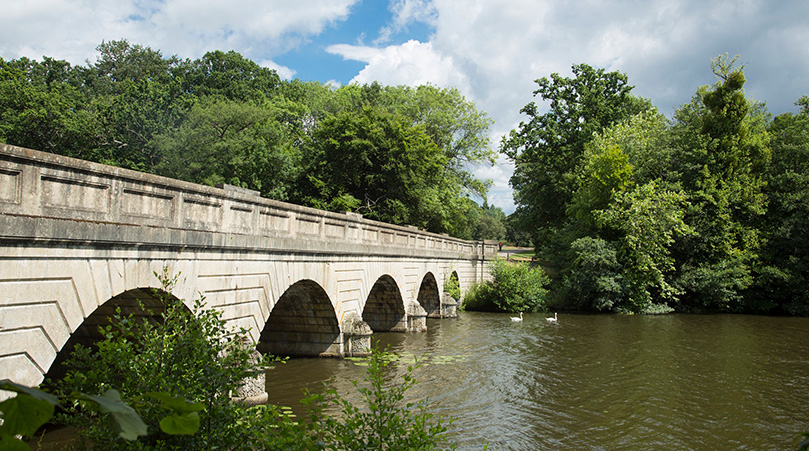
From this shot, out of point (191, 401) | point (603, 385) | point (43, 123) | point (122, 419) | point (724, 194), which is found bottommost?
point (603, 385)

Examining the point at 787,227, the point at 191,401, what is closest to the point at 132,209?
the point at 191,401

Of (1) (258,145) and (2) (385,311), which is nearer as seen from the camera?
(2) (385,311)

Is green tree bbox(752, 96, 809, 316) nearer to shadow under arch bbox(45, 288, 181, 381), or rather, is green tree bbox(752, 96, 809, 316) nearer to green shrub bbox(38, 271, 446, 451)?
shadow under arch bbox(45, 288, 181, 381)

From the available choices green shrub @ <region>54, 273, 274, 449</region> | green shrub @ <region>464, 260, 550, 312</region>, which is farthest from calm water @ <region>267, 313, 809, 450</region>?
green shrub @ <region>464, 260, 550, 312</region>

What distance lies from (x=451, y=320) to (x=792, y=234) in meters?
17.9

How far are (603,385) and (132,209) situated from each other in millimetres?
10759

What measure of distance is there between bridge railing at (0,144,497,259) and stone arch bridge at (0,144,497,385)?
0.04 ft

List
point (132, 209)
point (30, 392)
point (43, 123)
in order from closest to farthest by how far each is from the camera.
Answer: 1. point (30, 392)
2. point (132, 209)
3. point (43, 123)

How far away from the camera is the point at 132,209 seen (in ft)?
22.9

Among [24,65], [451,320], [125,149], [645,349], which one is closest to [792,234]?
[645,349]

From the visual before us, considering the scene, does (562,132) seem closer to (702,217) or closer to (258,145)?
(702,217)

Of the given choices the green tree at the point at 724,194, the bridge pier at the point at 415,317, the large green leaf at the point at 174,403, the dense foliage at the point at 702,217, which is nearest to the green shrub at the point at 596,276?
the dense foliage at the point at 702,217

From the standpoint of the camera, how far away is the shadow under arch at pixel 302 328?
13.6 metres

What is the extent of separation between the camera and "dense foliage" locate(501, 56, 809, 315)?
2775 cm
